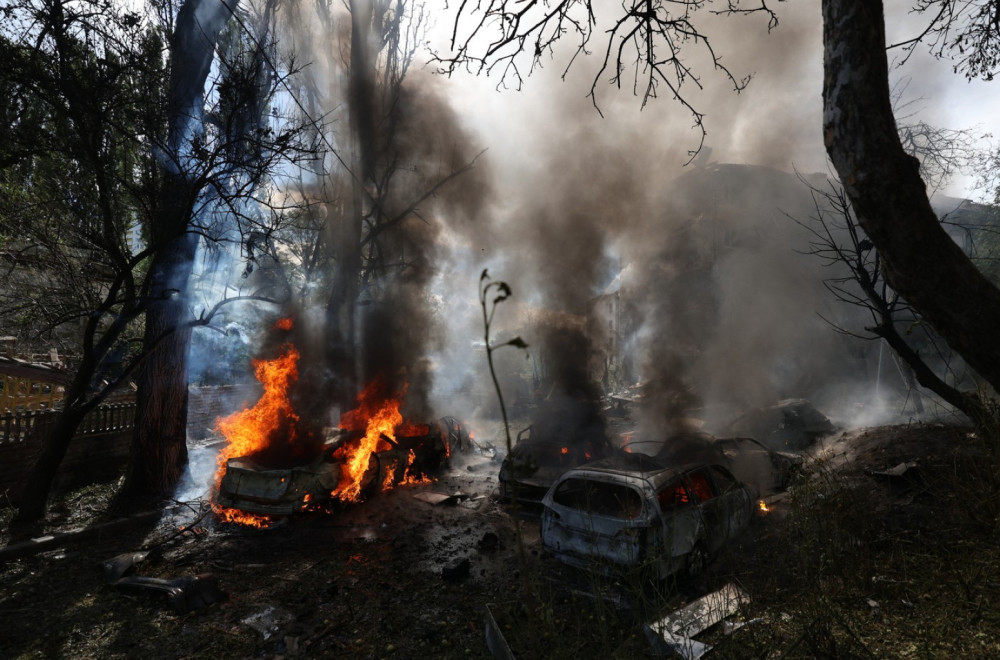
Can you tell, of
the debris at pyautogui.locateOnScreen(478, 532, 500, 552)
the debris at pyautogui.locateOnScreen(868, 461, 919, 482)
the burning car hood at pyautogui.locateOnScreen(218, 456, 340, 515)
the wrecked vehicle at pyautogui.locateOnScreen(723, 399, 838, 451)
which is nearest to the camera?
the debris at pyautogui.locateOnScreen(868, 461, 919, 482)

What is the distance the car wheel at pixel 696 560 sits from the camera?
5309mm

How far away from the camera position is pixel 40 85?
19.4ft

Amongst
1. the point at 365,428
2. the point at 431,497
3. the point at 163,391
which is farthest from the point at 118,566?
the point at 365,428

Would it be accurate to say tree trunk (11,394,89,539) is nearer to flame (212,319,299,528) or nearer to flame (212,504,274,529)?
flame (212,319,299,528)

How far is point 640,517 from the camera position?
5.12 m

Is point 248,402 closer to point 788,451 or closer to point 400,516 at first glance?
point 400,516

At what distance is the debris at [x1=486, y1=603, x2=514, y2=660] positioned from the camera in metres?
3.67

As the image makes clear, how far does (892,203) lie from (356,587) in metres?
6.05

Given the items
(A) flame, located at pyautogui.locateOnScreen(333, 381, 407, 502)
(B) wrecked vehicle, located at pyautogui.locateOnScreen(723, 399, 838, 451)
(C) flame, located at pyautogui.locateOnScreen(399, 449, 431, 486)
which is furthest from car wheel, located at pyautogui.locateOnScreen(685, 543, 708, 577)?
(B) wrecked vehicle, located at pyautogui.locateOnScreen(723, 399, 838, 451)

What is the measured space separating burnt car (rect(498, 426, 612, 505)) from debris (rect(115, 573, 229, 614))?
4.58 metres

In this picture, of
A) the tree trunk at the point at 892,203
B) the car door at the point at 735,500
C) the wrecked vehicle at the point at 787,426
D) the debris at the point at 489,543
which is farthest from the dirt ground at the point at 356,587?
the wrecked vehicle at the point at 787,426

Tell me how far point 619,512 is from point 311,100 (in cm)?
1681

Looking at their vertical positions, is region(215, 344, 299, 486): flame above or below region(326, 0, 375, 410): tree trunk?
below

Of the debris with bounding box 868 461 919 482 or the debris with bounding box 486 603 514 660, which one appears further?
the debris with bounding box 868 461 919 482
